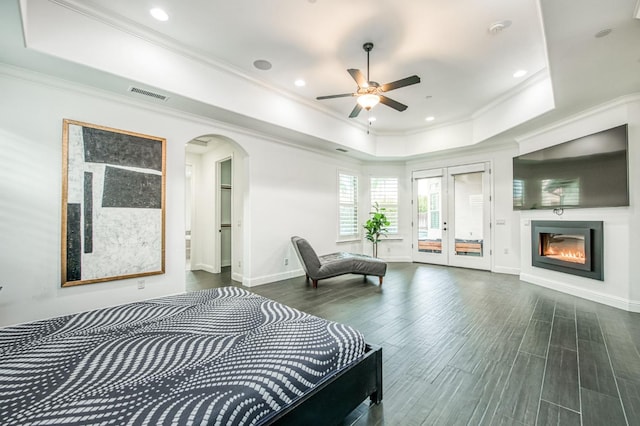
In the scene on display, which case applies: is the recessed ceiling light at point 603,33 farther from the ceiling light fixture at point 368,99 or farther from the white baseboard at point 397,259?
the white baseboard at point 397,259

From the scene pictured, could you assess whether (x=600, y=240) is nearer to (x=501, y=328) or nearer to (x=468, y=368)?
(x=501, y=328)

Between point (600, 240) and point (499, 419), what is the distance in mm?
3963

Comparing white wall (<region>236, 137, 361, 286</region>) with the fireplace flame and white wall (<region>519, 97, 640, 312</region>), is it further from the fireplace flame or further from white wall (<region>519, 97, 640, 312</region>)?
white wall (<region>519, 97, 640, 312</region>)

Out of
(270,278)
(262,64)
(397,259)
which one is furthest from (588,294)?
(262,64)

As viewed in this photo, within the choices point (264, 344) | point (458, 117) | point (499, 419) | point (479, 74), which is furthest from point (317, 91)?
point (499, 419)

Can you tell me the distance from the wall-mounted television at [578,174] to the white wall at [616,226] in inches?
3.9

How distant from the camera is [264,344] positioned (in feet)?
4.98

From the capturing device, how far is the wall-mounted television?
12.6ft

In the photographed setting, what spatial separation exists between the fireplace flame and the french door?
1.37m

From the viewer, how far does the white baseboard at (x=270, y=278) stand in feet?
16.4

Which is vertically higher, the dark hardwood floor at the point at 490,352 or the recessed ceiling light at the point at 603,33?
the recessed ceiling light at the point at 603,33

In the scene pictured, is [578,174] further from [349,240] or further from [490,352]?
[349,240]

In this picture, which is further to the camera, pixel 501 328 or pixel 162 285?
pixel 162 285

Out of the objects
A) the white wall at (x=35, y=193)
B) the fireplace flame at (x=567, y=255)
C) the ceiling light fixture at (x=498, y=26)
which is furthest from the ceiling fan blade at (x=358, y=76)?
the fireplace flame at (x=567, y=255)
